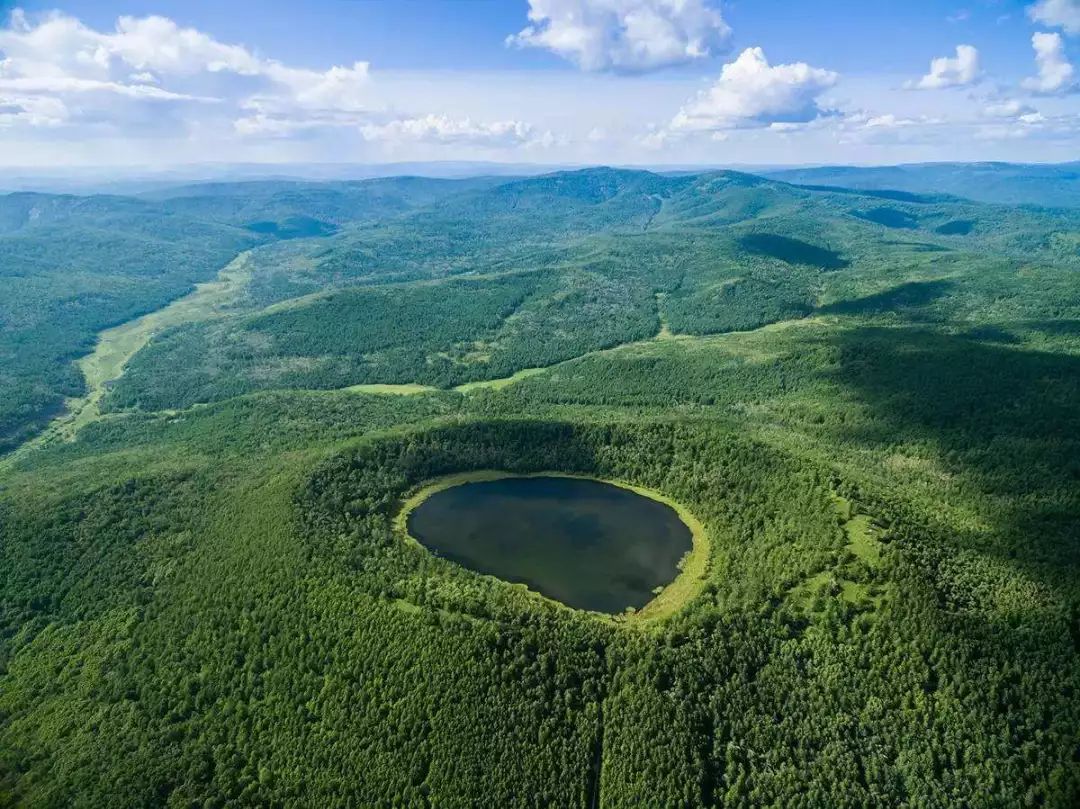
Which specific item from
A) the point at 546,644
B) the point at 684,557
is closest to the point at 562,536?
the point at 684,557

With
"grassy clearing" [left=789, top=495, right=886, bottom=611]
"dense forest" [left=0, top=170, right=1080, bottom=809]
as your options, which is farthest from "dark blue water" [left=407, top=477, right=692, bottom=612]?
"grassy clearing" [left=789, top=495, right=886, bottom=611]

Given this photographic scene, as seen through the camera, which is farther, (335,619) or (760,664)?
(335,619)

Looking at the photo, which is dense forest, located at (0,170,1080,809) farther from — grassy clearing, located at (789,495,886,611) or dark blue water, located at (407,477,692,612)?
dark blue water, located at (407,477,692,612)

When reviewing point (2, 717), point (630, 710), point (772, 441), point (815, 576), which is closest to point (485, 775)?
point (630, 710)

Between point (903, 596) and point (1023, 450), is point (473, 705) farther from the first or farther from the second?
point (1023, 450)

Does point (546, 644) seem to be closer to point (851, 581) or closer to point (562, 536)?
point (562, 536)

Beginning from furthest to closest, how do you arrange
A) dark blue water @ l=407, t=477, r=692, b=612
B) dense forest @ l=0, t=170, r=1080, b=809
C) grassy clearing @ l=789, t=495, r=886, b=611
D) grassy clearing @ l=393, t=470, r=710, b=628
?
dark blue water @ l=407, t=477, r=692, b=612 → grassy clearing @ l=393, t=470, r=710, b=628 → grassy clearing @ l=789, t=495, r=886, b=611 → dense forest @ l=0, t=170, r=1080, b=809
